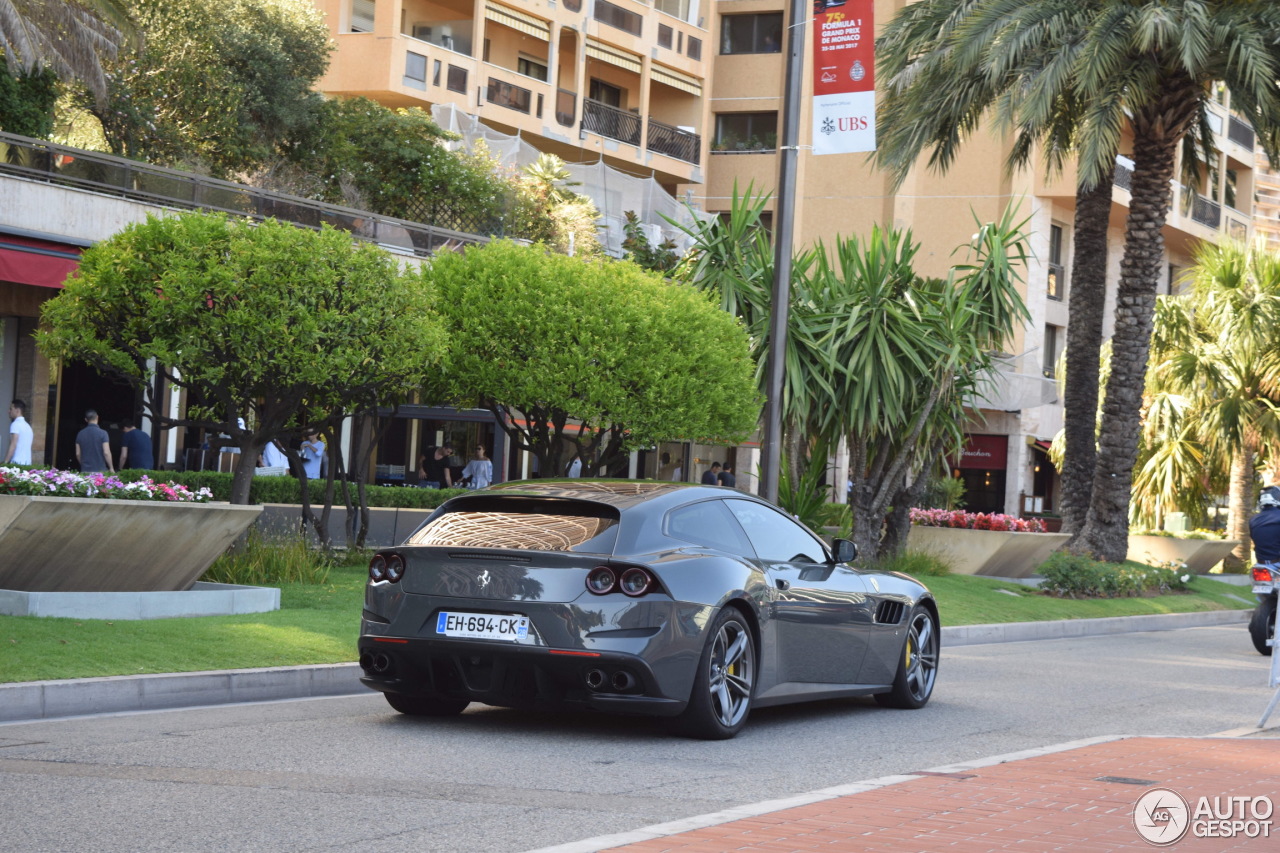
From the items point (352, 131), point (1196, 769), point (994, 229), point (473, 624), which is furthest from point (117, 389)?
point (1196, 769)

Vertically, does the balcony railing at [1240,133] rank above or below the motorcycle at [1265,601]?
above

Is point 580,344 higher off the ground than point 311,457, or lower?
higher

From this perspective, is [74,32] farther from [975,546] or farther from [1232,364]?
[1232,364]

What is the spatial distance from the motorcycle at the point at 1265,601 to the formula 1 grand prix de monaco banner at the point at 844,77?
5767mm

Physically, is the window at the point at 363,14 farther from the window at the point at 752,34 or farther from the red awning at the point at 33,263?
the red awning at the point at 33,263

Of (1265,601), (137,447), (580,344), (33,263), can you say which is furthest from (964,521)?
(33,263)

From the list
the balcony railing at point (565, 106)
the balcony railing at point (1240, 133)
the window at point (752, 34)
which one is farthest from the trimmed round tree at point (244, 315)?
the balcony railing at point (1240, 133)

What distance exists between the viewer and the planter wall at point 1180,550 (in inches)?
1163

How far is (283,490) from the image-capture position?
74.3 ft

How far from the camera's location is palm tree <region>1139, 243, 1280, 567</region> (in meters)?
31.5

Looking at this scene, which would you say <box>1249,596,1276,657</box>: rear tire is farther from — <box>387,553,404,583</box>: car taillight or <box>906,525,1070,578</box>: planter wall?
<box>387,553,404,583</box>: car taillight

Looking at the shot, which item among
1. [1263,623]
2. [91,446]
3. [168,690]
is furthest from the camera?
[91,446]

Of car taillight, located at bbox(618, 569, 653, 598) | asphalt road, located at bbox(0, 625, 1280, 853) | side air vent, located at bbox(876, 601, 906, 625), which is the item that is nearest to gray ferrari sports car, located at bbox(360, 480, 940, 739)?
car taillight, located at bbox(618, 569, 653, 598)

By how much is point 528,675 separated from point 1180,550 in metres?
24.0
